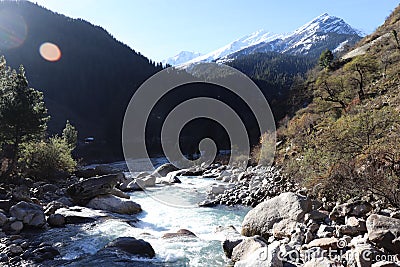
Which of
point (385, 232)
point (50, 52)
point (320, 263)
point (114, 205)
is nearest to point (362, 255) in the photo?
point (320, 263)

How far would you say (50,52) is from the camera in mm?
123625

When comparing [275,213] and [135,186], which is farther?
[135,186]

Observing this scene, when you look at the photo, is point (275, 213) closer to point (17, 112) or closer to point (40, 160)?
point (17, 112)

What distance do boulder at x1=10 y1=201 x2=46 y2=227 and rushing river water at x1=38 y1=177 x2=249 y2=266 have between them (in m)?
0.57

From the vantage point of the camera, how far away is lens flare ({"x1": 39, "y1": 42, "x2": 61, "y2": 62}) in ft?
389

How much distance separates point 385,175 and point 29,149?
19.7 m

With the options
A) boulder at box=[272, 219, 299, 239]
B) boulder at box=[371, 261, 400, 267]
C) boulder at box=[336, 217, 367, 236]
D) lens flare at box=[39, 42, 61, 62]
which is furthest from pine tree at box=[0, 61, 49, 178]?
lens flare at box=[39, 42, 61, 62]

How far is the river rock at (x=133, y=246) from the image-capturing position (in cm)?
803

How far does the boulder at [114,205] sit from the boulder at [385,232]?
33.0 ft

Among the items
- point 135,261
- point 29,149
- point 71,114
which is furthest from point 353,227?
point 71,114

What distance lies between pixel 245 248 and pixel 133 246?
3.09 m

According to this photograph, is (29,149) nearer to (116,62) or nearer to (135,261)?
(135,261)

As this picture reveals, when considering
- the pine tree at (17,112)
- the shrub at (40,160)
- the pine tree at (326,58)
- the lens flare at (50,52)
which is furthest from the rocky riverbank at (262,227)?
the lens flare at (50,52)

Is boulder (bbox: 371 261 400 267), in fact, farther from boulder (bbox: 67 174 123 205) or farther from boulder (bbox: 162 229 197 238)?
boulder (bbox: 67 174 123 205)
